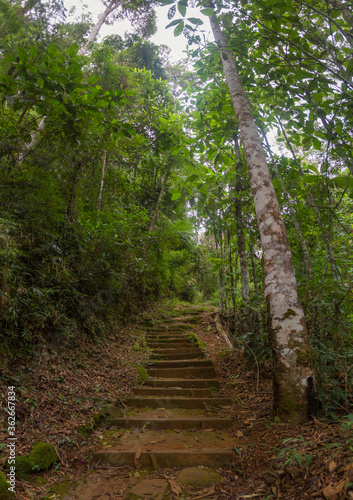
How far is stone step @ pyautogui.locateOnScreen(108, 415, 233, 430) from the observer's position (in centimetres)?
325

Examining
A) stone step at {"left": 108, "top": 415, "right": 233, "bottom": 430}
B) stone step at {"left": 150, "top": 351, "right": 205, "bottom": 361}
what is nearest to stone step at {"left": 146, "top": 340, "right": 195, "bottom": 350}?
stone step at {"left": 150, "top": 351, "right": 205, "bottom": 361}

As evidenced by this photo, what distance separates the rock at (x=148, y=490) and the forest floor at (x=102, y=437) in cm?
7

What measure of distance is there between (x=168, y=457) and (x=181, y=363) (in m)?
2.88

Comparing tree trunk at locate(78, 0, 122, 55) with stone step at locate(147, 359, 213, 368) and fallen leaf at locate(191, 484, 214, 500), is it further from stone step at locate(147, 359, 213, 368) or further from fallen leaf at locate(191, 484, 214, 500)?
fallen leaf at locate(191, 484, 214, 500)

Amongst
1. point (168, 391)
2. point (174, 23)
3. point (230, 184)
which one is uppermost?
point (174, 23)

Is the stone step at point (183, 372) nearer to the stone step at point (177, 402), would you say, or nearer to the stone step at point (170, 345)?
the stone step at point (177, 402)

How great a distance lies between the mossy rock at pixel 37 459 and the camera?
2.22m

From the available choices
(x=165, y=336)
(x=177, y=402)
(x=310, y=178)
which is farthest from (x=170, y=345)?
(x=310, y=178)

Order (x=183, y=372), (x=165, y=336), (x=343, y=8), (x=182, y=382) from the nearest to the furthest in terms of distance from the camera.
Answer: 1. (x=343, y=8)
2. (x=182, y=382)
3. (x=183, y=372)
4. (x=165, y=336)

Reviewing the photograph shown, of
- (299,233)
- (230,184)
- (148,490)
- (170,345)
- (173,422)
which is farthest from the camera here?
(170,345)

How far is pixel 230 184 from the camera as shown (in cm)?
545

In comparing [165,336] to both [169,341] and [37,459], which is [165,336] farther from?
[37,459]

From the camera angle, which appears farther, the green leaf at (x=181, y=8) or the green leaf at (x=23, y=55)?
the green leaf at (x=23, y=55)

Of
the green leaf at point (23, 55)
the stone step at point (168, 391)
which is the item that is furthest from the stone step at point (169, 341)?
the green leaf at point (23, 55)
